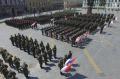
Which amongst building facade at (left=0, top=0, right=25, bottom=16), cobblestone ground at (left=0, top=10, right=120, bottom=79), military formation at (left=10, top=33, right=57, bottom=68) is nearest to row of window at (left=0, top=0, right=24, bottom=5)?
building facade at (left=0, top=0, right=25, bottom=16)

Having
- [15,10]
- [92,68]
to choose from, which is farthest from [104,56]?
[15,10]

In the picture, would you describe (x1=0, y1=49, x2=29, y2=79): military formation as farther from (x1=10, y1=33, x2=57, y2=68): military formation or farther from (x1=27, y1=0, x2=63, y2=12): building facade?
(x1=27, y1=0, x2=63, y2=12): building facade

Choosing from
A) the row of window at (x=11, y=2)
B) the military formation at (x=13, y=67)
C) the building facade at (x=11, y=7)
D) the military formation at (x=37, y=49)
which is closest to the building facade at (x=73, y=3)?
the building facade at (x=11, y=7)

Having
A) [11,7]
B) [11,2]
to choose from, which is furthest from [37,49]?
[11,2]

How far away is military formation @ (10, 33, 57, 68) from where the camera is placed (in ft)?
85.0

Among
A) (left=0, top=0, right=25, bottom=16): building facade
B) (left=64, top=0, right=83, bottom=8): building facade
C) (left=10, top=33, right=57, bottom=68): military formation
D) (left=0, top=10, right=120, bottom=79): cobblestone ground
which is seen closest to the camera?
(left=0, top=10, right=120, bottom=79): cobblestone ground

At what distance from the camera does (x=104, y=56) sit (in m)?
28.5

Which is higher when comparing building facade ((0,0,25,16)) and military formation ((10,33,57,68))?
building facade ((0,0,25,16))

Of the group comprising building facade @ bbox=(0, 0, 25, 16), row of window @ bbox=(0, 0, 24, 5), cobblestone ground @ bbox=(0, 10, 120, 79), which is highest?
row of window @ bbox=(0, 0, 24, 5)

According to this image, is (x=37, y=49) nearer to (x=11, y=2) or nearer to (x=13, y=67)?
(x=13, y=67)

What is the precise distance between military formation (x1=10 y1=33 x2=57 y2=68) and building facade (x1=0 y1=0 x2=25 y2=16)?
59.4m

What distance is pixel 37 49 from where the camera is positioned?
2777cm

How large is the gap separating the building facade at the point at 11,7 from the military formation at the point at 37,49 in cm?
5937

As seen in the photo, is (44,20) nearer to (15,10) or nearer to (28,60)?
(28,60)
